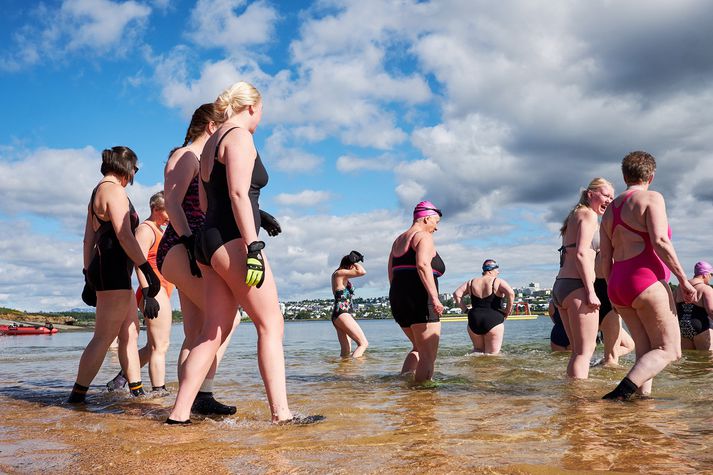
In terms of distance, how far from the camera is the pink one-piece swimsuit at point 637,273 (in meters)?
4.94

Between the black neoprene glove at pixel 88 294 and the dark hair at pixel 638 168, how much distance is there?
192 inches

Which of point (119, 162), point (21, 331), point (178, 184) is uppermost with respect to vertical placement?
point (119, 162)

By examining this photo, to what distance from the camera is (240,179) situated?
3760 mm

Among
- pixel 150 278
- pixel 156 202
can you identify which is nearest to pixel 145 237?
pixel 156 202

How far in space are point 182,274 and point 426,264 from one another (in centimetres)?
267

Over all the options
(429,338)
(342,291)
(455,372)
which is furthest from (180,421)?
(342,291)

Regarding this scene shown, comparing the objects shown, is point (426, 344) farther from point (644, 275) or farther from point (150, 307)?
point (150, 307)

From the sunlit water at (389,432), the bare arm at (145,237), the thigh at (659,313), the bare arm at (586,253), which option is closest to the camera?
the sunlit water at (389,432)

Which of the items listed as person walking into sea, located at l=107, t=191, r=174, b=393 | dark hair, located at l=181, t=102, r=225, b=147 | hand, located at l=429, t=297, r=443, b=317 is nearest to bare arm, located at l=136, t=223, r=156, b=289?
person walking into sea, located at l=107, t=191, r=174, b=393

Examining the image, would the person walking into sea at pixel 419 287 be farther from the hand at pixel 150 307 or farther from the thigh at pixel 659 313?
the hand at pixel 150 307

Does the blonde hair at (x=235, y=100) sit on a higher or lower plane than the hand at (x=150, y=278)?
higher

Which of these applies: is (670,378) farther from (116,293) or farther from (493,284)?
(116,293)

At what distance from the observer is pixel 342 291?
464 inches

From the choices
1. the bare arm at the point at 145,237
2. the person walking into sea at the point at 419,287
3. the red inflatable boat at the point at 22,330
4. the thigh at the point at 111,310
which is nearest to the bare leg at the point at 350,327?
the person walking into sea at the point at 419,287
